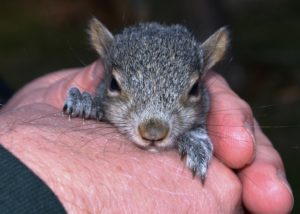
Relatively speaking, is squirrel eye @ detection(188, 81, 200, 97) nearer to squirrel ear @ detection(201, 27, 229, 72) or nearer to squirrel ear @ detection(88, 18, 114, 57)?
squirrel ear @ detection(201, 27, 229, 72)

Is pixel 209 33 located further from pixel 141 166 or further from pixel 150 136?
pixel 141 166

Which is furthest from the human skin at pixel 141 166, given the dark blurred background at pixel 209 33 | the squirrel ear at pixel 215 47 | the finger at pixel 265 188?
the dark blurred background at pixel 209 33

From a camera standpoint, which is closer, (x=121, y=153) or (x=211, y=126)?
(x=121, y=153)

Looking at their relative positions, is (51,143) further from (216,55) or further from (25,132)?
(216,55)

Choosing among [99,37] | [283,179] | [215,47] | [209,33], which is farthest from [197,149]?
[209,33]

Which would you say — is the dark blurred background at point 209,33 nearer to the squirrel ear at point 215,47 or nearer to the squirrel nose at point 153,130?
the squirrel ear at point 215,47

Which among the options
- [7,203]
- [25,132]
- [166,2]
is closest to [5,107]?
[25,132]

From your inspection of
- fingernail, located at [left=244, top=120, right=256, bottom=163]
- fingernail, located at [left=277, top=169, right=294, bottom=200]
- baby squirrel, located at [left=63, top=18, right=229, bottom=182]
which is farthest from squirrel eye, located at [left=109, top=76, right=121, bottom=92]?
fingernail, located at [left=277, top=169, right=294, bottom=200]
